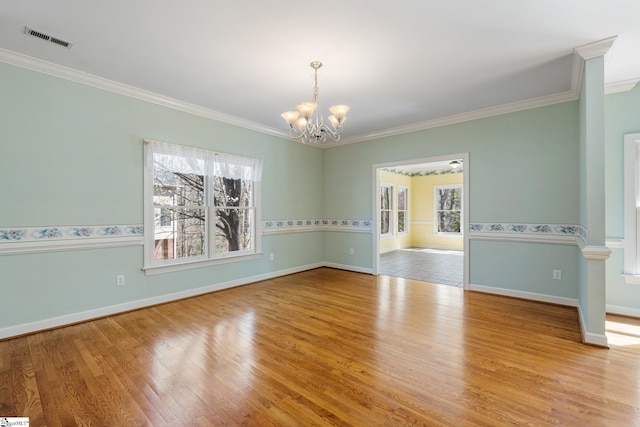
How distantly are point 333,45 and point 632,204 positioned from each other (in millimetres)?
3784

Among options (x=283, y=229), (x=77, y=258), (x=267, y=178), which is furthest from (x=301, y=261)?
(x=77, y=258)

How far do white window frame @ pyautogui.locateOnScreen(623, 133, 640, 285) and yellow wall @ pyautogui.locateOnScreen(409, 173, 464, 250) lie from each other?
5.66 meters

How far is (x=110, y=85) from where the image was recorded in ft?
10.8

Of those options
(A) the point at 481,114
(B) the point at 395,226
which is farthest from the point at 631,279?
(B) the point at 395,226

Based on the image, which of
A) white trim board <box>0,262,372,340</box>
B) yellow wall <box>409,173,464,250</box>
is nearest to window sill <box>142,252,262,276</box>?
white trim board <box>0,262,372,340</box>

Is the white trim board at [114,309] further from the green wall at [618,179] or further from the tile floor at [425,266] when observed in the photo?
the green wall at [618,179]

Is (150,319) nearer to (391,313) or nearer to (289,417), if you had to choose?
(289,417)

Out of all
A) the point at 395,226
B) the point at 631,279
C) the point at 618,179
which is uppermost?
the point at 618,179

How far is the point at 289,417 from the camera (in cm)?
169

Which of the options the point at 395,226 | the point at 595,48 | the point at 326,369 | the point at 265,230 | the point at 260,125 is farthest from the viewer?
the point at 395,226

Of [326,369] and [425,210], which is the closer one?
[326,369]

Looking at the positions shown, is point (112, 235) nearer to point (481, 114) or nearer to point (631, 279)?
point (481, 114)

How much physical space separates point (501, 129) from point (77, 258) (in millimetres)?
5624

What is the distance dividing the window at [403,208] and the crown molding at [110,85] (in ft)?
20.2
